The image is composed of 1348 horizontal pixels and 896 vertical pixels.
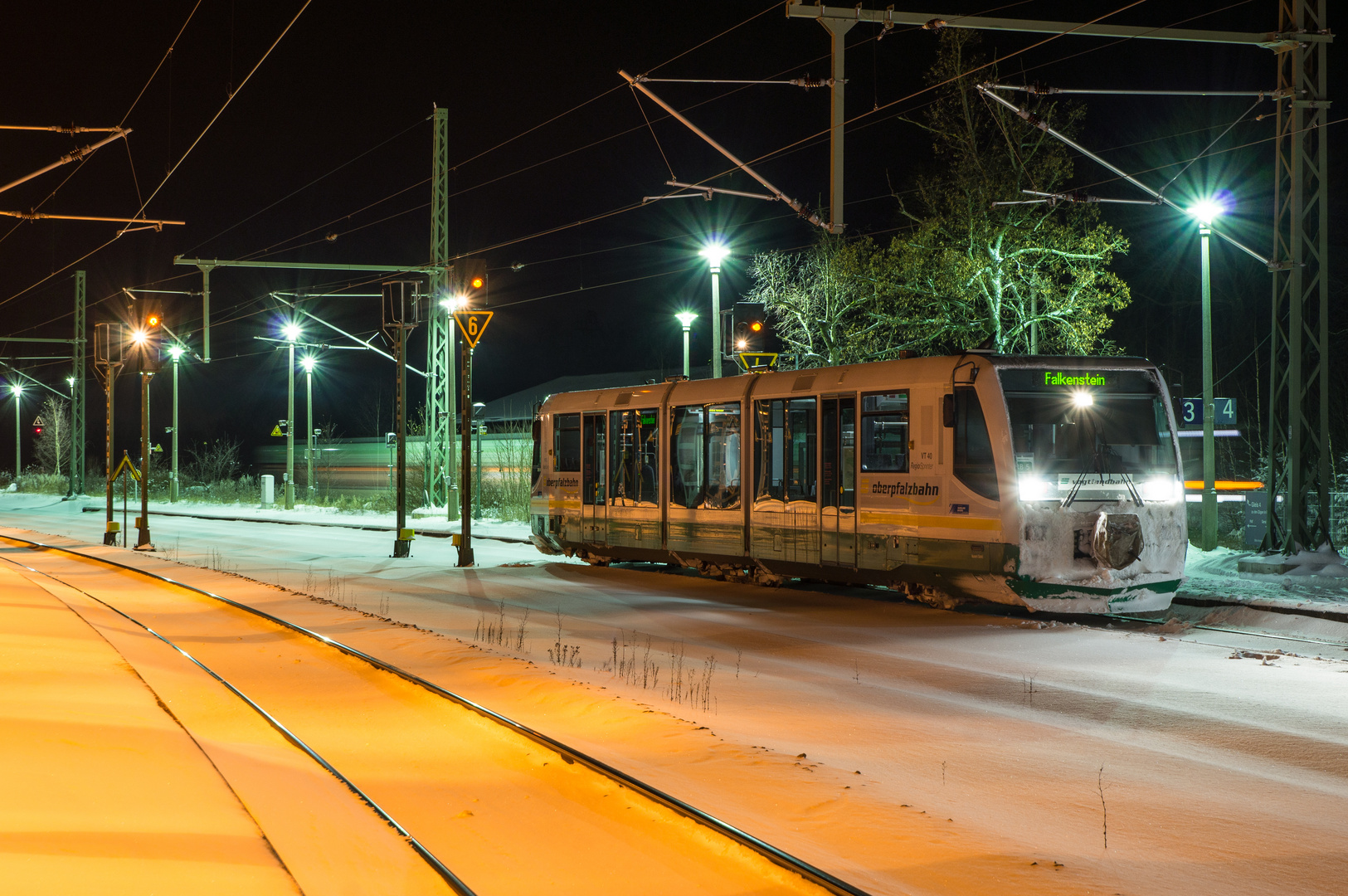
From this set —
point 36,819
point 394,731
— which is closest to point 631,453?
point 394,731

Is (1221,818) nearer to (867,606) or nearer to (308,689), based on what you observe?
(308,689)

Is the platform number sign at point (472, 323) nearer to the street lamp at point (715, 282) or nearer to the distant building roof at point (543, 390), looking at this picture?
the street lamp at point (715, 282)

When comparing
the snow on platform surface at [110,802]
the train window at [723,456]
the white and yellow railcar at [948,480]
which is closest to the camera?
the snow on platform surface at [110,802]

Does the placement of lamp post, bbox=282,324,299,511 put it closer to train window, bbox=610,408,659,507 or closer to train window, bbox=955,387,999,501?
train window, bbox=610,408,659,507

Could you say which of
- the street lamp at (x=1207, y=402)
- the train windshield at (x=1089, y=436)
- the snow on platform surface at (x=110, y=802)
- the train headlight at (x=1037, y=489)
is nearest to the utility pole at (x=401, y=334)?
the train windshield at (x=1089, y=436)

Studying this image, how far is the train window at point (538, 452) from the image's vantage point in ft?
79.3

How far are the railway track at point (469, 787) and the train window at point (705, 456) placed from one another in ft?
25.0

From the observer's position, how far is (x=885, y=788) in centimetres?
710

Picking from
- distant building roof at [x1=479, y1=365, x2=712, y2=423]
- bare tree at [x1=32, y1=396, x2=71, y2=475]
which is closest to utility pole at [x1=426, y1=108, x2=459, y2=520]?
distant building roof at [x1=479, y1=365, x2=712, y2=423]

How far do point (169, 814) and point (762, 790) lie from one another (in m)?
3.28

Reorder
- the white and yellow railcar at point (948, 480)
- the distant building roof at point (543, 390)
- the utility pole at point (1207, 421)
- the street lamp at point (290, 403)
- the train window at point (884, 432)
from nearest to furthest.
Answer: the white and yellow railcar at point (948, 480)
the train window at point (884, 432)
the utility pole at point (1207, 421)
the street lamp at point (290, 403)
the distant building roof at point (543, 390)

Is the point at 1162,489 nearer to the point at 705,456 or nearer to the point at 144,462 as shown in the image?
the point at 705,456

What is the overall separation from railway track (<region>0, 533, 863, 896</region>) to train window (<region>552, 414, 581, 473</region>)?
32.9 ft

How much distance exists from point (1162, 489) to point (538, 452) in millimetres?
13157
